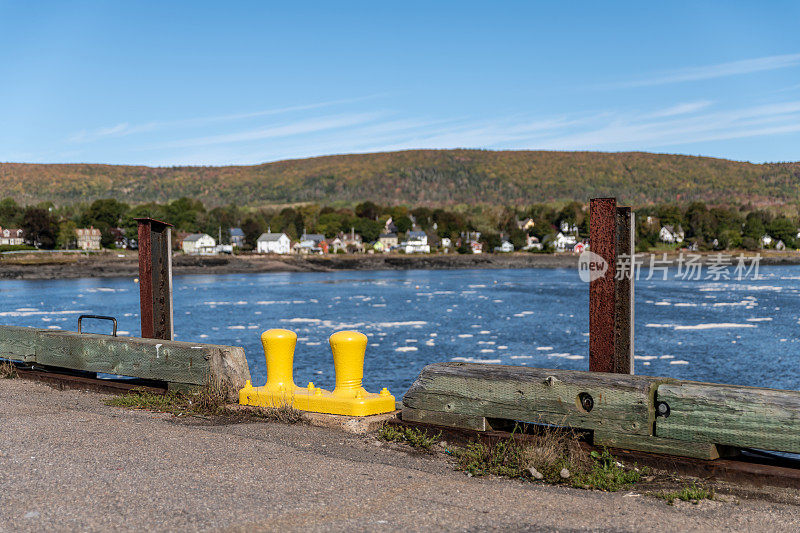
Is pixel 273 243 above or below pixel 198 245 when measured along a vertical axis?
above

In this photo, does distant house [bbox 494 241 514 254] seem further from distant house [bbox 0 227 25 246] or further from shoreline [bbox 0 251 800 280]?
distant house [bbox 0 227 25 246]

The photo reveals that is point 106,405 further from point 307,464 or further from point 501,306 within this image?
point 501,306

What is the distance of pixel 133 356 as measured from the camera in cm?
962

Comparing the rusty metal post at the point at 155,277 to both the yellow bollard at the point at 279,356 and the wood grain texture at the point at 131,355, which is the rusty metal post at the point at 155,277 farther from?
the yellow bollard at the point at 279,356

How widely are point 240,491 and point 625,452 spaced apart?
306 centimetres

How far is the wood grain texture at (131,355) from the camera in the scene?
8914mm

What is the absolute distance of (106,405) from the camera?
9203 millimetres

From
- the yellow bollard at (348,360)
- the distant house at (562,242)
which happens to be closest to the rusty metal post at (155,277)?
the yellow bollard at (348,360)

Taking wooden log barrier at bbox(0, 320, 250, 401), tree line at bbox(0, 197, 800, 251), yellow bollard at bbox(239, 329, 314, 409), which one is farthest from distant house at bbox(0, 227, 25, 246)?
yellow bollard at bbox(239, 329, 314, 409)

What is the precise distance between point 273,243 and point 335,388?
15072 centimetres

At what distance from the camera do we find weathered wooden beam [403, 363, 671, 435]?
614 cm

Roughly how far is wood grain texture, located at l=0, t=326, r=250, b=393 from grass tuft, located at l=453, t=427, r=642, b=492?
3.44m

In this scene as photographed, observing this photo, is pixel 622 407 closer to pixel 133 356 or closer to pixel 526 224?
pixel 133 356

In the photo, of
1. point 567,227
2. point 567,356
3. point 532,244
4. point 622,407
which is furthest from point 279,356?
point 567,227
